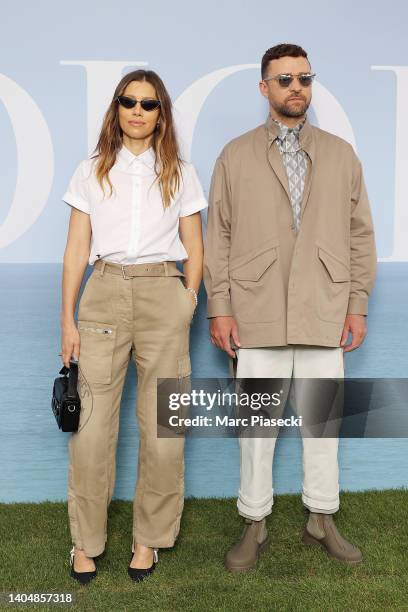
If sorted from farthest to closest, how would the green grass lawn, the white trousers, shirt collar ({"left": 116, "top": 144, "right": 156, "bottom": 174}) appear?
the white trousers
shirt collar ({"left": 116, "top": 144, "right": 156, "bottom": 174})
the green grass lawn

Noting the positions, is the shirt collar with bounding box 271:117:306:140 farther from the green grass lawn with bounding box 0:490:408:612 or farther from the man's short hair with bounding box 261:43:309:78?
the green grass lawn with bounding box 0:490:408:612

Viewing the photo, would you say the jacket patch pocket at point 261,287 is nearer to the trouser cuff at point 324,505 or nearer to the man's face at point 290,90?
the man's face at point 290,90

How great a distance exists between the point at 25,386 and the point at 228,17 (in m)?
1.91

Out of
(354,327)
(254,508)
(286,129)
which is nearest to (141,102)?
(286,129)

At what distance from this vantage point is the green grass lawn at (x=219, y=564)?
9.07 feet

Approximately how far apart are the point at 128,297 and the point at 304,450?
0.95m

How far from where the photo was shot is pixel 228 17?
11.4ft

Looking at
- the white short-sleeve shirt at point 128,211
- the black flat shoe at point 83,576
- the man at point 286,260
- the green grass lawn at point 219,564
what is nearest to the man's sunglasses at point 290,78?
the man at point 286,260

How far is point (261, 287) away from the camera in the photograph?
292 centimetres

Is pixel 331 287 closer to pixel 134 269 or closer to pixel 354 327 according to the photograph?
pixel 354 327

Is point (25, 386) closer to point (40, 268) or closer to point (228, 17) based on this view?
point (40, 268)

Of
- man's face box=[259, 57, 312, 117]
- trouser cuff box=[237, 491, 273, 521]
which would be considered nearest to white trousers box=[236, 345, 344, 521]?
trouser cuff box=[237, 491, 273, 521]

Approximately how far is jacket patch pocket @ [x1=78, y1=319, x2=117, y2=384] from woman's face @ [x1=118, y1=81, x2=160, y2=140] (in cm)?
72

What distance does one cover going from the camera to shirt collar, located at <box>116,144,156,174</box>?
113 inches
